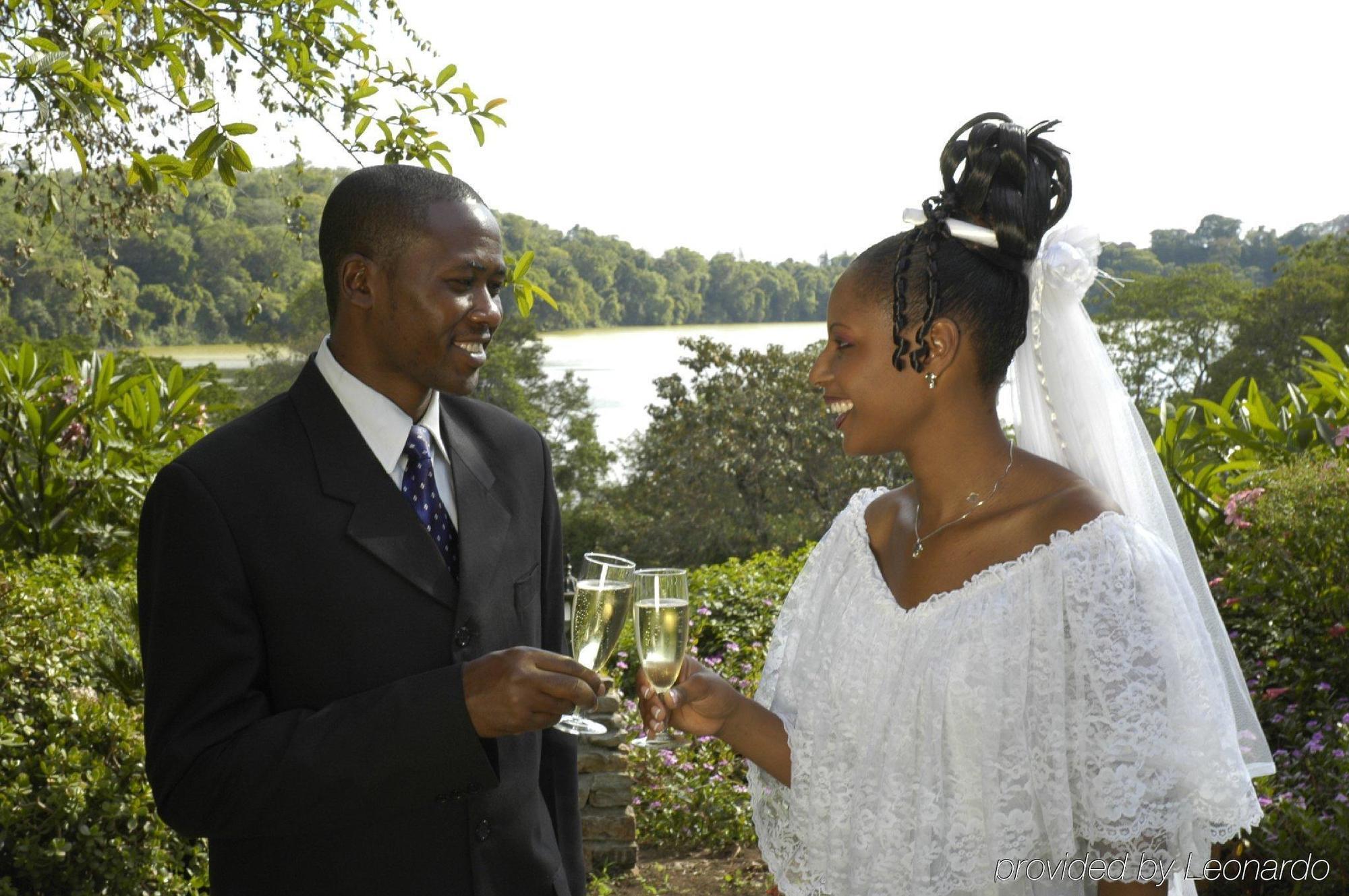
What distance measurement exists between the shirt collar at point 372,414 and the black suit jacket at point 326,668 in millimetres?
27

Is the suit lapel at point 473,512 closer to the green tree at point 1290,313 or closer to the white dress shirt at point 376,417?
the white dress shirt at point 376,417

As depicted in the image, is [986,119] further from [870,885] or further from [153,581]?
[153,581]

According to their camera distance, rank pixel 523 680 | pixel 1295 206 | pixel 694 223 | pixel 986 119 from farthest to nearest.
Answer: pixel 694 223
pixel 1295 206
pixel 986 119
pixel 523 680

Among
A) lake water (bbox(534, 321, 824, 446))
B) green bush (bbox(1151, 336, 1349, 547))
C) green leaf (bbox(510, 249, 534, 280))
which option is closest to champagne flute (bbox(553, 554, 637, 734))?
green leaf (bbox(510, 249, 534, 280))

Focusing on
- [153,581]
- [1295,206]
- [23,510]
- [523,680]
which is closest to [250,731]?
[153,581]

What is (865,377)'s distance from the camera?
2211 mm

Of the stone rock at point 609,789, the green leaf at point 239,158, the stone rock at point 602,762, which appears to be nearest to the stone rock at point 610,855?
the stone rock at point 609,789

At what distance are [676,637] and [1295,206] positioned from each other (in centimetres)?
2649

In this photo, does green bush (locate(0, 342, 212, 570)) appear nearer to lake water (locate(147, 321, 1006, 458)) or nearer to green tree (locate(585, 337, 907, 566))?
green tree (locate(585, 337, 907, 566))

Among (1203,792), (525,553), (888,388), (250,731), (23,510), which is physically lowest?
(23,510)

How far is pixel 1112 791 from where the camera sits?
1949 millimetres

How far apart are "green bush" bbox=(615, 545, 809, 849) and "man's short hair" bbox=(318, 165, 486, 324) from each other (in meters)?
2.96

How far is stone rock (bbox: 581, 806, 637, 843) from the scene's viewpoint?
5.17m

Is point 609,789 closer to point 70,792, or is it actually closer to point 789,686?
point 70,792
